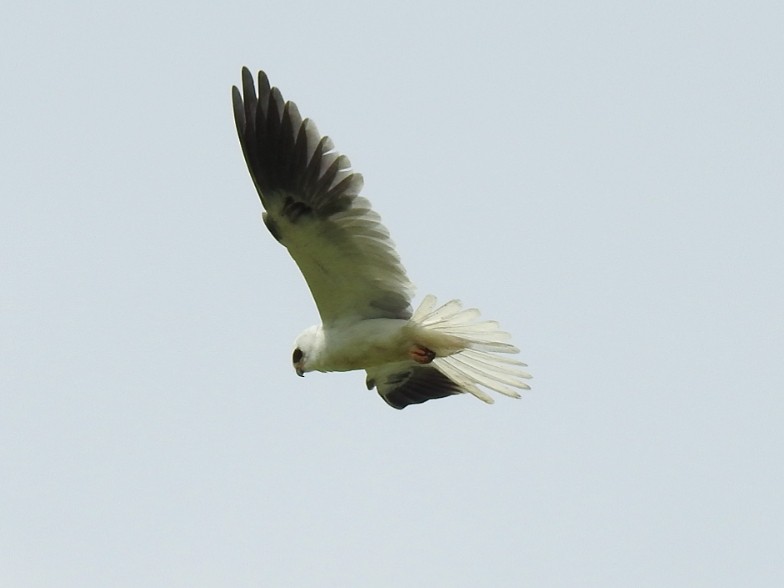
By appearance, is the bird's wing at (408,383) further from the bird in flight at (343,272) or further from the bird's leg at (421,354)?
the bird's leg at (421,354)

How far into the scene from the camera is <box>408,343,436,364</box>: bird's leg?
38.9 ft

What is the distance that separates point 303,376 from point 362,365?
0.54 m

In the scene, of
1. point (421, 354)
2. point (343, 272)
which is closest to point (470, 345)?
point (421, 354)

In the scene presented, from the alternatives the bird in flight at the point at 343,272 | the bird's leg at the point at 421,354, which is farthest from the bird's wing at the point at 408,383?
the bird's leg at the point at 421,354

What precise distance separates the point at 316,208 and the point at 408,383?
6.89 feet

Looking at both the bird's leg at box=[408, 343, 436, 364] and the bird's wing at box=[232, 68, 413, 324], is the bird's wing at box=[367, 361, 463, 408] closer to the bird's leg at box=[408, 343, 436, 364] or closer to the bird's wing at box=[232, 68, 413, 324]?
the bird's leg at box=[408, 343, 436, 364]

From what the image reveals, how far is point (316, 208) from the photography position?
11367 millimetres

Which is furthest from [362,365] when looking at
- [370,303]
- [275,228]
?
[275,228]

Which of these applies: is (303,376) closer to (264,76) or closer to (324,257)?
(324,257)

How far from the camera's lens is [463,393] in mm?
12781

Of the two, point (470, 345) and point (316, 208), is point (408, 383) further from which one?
point (316, 208)

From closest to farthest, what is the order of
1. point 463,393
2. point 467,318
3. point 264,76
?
point 264,76, point 467,318, point 463,393

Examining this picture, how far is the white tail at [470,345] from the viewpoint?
11.7 metres

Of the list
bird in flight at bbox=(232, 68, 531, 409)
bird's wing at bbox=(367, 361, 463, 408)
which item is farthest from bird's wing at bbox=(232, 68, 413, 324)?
bird's wing at bbox=(367, 361, 463, 408)
